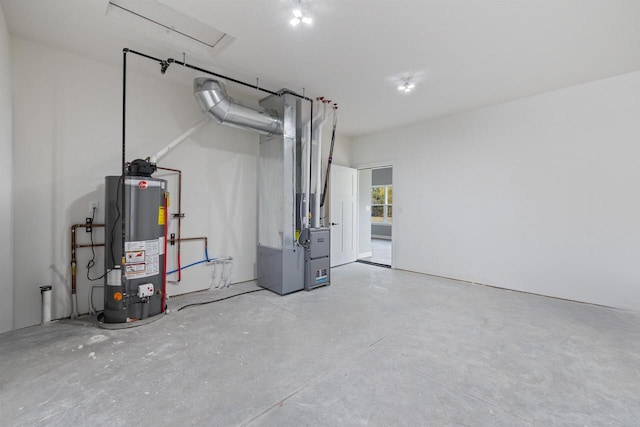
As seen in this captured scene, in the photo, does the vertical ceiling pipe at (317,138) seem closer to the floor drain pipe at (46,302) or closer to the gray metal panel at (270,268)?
the gray metal panel at (270,268)

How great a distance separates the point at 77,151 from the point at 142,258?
141 centimetres

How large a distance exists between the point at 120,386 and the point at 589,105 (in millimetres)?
5610

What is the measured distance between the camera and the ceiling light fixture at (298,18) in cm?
217

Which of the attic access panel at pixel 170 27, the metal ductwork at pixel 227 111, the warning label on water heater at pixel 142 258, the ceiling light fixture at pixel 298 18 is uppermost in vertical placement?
the attic access panel at pixel 170 27

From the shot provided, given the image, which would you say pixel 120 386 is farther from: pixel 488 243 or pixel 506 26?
pixel 488 243

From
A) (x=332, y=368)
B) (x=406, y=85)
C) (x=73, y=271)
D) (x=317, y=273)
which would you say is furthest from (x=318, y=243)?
(x=73, y=271)

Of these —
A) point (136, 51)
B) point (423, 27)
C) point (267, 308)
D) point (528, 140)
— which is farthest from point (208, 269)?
point (528, 140)

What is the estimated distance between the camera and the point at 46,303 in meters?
2.70

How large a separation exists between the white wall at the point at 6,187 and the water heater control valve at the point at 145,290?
3.42 ft

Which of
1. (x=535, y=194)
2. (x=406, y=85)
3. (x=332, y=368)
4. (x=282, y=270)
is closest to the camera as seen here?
(x=332, y=368)

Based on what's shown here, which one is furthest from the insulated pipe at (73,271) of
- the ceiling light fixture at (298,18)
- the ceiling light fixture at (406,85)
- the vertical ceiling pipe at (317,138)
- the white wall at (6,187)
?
the ceiling light fixture at (406,85)

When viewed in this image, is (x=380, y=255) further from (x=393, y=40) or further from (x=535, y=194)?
(x=393, y=40)

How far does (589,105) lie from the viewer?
3434 millimetres

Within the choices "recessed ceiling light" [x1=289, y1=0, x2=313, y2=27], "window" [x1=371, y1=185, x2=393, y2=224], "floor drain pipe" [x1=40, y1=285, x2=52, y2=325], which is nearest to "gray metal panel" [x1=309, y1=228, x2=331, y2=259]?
"recessed ceiling light" [x1=289, y1=0, x2=313, y2=27]
